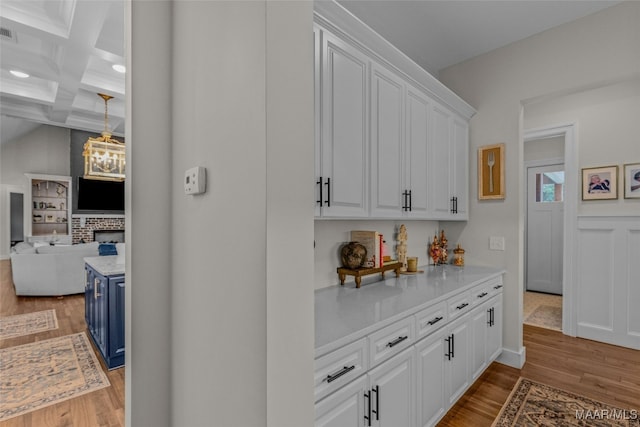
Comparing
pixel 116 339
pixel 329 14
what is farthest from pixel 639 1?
pixel 116 339

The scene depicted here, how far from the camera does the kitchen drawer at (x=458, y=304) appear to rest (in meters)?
1.95

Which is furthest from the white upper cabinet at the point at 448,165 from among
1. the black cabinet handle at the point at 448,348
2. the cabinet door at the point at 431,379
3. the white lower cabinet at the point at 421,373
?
the cabinet door at the point at 431,379

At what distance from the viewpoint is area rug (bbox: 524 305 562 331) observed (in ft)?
11.9

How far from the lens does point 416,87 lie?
2350 mm

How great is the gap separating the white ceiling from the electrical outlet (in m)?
1.71

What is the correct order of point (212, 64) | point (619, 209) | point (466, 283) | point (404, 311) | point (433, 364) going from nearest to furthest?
point (212, 64) → point (404, 311) → point (433, 364) → point (466, 283) → point (619, 209)

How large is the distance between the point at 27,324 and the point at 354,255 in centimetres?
418

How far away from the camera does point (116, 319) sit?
8.83ft

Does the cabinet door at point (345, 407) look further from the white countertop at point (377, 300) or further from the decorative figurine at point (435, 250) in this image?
the decorative figurine at point (435, 250)

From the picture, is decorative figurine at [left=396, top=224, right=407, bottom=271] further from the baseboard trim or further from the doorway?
the doorway

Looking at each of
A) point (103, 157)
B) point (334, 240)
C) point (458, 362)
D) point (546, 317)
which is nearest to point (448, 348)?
point (458, 362)

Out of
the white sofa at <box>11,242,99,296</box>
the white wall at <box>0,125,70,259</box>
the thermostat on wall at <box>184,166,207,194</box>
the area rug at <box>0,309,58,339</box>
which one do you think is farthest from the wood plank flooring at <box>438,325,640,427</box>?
the white wall at <box>0,125,70,259</box>

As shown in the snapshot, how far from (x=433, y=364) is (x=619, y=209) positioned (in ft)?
9.29

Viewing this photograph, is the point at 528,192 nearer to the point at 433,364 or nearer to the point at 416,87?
the point at 416,87
